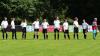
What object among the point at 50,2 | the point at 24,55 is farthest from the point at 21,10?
the point at 24,55

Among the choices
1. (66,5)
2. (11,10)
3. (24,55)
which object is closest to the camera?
(24,55)

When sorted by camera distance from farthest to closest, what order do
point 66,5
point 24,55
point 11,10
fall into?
point 66,5 → point 11,10 → point 24,55

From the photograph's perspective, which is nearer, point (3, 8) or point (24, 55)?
point (24, 55)

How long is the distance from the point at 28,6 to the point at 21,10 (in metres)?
1.62

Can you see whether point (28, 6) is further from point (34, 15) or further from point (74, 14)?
point (74, 14)

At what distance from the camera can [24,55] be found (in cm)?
2219

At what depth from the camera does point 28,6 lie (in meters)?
83.5

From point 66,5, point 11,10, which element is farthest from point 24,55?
point 66,5

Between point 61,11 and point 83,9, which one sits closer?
point 83,9

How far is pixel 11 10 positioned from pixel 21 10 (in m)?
2.17

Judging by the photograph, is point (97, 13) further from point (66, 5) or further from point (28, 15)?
point (28, 15)

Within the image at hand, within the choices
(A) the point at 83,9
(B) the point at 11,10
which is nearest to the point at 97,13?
(A) the point at 83,9

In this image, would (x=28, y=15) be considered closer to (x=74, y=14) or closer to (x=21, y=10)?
(x=21, y=10)

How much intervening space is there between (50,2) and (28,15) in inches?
287
